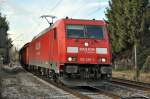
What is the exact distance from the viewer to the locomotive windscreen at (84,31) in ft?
62.4

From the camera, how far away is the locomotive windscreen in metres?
19.0

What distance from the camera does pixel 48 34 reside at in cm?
2259

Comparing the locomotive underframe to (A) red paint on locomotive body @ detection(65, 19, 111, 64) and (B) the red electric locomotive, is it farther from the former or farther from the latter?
(A) red paint on locomotive body @ detection(65, 19, 111, 64)

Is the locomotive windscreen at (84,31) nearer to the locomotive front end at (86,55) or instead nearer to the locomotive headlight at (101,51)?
the locomotive front end at (86,55)

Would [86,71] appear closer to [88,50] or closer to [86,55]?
[86,55]

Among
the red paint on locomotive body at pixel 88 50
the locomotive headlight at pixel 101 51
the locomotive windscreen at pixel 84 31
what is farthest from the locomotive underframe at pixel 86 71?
the locomotive windscreen at pixel 84 31

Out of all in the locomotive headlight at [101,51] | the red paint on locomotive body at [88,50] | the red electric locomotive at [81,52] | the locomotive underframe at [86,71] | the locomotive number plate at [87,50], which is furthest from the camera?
the locomotive headlight at [101,51]

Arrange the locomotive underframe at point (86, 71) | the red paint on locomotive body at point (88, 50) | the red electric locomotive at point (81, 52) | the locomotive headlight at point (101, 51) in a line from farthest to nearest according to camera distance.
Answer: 1. the locomotive headlight at point (101, 51)
2. the red paint on locomotive body at point (88, 50)
3. the red electric locomotive at point (81, 52)
4. the locomotive underframe at point (86, 71)

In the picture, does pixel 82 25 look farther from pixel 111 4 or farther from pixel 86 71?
pixel 111 4

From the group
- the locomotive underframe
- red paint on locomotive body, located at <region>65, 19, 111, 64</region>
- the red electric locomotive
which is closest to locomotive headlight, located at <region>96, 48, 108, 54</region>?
the red electric locomotive

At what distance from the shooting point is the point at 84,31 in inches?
757

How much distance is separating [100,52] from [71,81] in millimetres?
1940

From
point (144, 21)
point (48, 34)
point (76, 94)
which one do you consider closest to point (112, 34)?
point (144, 21)

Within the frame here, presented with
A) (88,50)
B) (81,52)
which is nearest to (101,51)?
(88,50)
